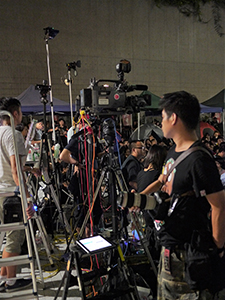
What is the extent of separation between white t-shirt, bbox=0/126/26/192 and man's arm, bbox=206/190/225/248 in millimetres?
1554

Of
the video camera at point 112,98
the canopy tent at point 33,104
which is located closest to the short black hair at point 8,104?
the video camera at point 112,98

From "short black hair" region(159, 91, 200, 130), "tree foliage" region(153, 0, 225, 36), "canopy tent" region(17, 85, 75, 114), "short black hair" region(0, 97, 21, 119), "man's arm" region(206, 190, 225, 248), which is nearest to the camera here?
"man's arm" region(206, 190, 225, 248)

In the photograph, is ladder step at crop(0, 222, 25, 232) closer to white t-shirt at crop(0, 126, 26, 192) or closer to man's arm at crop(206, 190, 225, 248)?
white t-shirt at crop(0, 126, 26, 192)

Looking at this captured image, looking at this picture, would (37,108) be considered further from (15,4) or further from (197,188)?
(197,188)

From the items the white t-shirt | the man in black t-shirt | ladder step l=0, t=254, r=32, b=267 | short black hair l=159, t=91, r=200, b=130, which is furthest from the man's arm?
the white t-shirt

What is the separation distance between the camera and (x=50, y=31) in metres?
4.38

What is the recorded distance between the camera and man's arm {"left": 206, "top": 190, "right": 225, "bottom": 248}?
1307mm

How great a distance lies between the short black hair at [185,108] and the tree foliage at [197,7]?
11990mm

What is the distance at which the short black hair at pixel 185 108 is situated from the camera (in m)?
1.41

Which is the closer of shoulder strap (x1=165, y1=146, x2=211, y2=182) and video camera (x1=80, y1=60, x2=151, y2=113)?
shoulder strap (x1=165, y1=146, x2=211, y2=182)

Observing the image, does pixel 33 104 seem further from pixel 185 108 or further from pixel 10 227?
pixel 185 108

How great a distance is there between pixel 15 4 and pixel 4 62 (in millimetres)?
2034

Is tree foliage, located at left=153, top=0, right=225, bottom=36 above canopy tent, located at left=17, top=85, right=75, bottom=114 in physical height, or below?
above

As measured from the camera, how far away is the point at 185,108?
4.62ft
